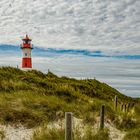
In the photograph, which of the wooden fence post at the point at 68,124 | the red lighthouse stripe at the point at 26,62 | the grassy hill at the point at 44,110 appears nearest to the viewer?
the wooden fence post at the point at 68,124

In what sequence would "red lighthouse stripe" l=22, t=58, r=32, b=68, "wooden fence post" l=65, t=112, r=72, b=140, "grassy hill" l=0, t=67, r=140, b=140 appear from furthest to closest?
"red lighthouse stripe" l=22, t=58, r=32, b=68, "grassy hill" l=0, t=67, r=140, b=140, "wooden fence post" l=65, t=112, r=72, b=140

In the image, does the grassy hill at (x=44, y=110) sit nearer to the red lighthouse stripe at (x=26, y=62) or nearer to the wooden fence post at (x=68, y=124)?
the wooden fence post at (x=68, y=124)

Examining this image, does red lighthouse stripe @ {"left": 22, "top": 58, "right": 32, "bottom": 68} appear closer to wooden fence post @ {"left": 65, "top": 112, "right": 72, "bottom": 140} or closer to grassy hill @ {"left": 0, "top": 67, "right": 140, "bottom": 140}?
grassy hill @ {"left": 0, "top": 67, "right": 140, "bottom": 140}

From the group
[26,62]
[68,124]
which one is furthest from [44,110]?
[26,62]

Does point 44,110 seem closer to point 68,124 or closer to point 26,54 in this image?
point 68,124

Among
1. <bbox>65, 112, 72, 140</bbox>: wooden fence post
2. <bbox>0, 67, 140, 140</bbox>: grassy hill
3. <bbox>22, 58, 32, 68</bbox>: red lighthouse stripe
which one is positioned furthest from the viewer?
<bbox>22, 58, 32, 68</bbox>: red lighthouse stripe

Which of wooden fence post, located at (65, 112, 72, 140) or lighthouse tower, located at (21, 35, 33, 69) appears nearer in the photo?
A: wooden fence post, located at (65, 112, 72, 140)

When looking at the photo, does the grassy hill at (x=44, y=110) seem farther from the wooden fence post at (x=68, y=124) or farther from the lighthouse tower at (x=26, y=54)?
the lighthouse tower at (x=26, y=54)

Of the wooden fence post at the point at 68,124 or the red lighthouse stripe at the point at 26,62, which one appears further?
the red lighthouse stripe at the point at 26,62

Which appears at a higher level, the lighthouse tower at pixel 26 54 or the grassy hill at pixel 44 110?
the lighthouse tower at pixel 26 54

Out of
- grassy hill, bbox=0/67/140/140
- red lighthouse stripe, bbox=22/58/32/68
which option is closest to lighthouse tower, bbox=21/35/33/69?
red lighthouse stripe, bbox=22/58/32/68

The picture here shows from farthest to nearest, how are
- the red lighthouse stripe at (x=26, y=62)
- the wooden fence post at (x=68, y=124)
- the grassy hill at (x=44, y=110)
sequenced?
the red lighthouse stripe at (x=26, y=62), the grassy hill at (x=44, y=110), the wooden fence post at (x=68, y=124)

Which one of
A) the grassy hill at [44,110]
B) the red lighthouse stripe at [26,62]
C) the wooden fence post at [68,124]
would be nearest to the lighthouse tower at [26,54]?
the red lighthouse stripe at [26,62]

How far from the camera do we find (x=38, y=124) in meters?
13.1
